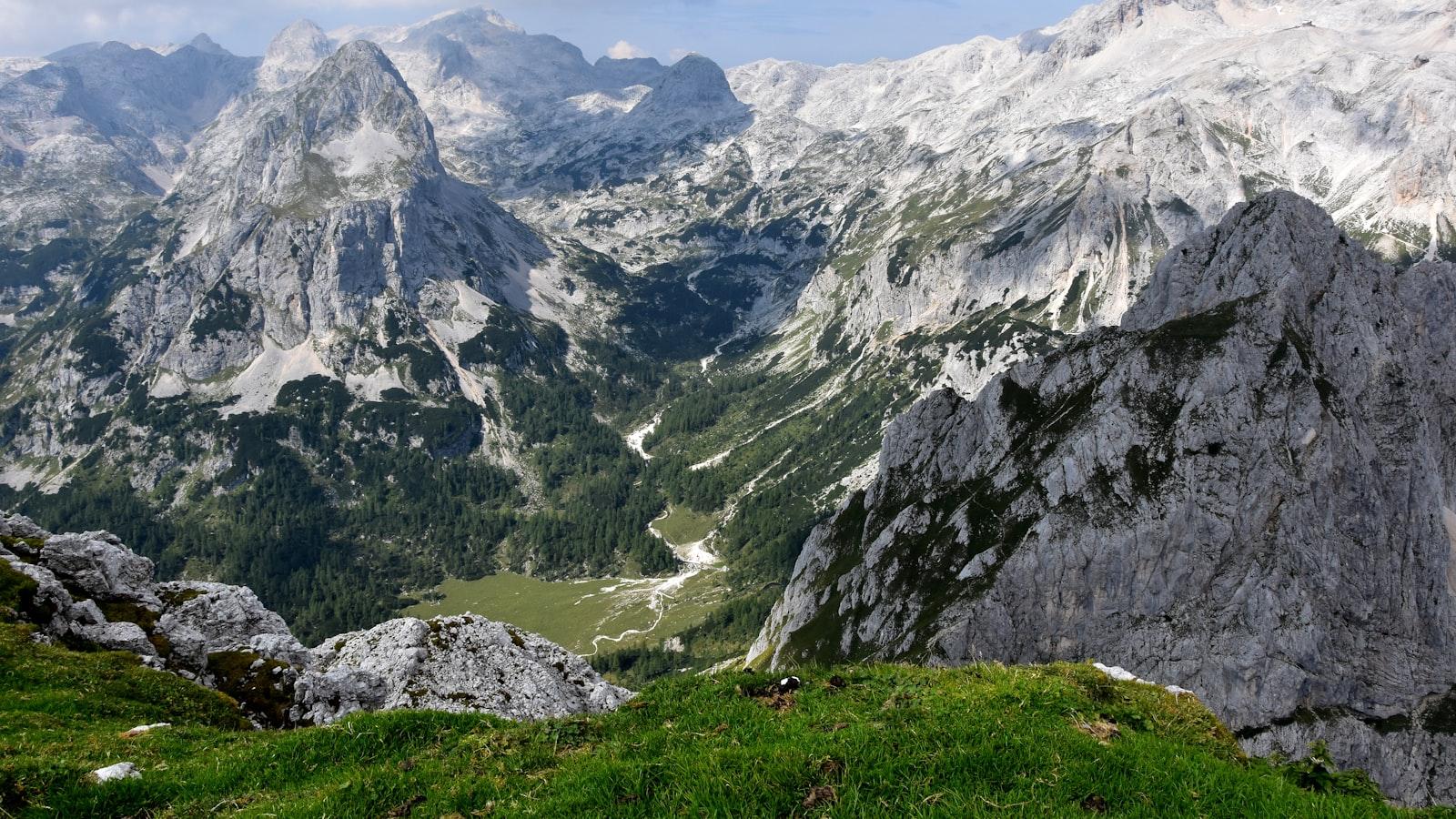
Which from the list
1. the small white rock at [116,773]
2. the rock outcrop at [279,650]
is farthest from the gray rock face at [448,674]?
the small white rock at [116,773]

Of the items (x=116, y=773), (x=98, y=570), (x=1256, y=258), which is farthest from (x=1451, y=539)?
(x=98, y=570)

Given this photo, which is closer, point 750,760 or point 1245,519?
point 750,760

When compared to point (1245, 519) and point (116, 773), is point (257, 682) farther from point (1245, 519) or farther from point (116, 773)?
point (1245, 519)

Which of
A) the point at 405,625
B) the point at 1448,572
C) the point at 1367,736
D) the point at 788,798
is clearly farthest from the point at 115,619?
the point at 1448,572

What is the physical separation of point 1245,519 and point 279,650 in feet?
331

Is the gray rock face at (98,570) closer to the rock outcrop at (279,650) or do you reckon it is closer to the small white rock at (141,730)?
the rock outcrop at (279,650)

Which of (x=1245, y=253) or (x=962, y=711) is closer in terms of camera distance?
(x=962, y=711)

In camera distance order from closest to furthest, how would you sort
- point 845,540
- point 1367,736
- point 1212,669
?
point 1367,736 → point 1212,669 → point 845,540

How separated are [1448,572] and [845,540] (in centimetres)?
8300

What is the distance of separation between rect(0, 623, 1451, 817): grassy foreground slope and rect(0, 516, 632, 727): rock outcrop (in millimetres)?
10396

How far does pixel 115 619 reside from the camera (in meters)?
37.3

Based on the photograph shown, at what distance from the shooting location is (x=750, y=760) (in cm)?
1187

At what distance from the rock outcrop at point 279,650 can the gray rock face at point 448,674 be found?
53 mm

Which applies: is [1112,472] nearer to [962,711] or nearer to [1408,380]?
[1408,380]
